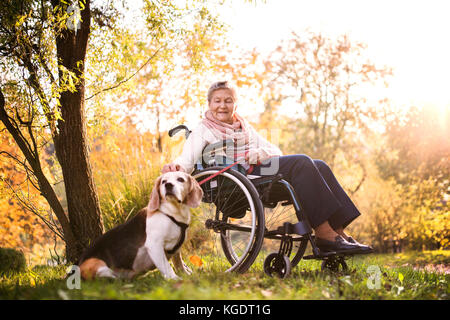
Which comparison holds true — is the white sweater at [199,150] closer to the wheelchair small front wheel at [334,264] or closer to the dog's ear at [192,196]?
the dog's ear at [192,196]

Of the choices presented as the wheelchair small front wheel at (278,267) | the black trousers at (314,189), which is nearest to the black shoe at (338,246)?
the black trousers at (314,189)

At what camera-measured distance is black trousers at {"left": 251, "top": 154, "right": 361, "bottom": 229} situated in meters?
2.76

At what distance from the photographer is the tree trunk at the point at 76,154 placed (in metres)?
3.40

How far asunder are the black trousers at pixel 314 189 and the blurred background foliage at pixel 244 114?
1946 mm

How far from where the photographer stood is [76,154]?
134 inches

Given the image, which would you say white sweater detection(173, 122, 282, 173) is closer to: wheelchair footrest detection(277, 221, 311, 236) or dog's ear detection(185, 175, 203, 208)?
dog's ear detection(185, 175, 203, 208)

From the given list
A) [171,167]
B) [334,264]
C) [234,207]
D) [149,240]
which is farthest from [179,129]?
[334,264]

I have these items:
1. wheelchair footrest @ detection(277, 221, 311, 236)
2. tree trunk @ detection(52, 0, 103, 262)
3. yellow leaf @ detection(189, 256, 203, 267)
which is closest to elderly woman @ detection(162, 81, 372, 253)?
wheelchair footrest @ detection(277, 221, 311, 236)

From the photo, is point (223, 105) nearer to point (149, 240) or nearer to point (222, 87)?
point (222, 87)

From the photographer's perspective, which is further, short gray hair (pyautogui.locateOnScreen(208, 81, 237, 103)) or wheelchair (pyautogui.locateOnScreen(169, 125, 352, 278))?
short gray hair (pyautogui.locateOnScreen(208, 81, 237, 103))

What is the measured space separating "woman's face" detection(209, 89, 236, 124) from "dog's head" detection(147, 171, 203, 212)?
0.78m

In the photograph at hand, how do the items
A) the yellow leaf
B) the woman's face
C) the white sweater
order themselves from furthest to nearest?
the yellow leaf < the woman's face < the white sweater

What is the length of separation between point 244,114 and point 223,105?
3.73 meters
